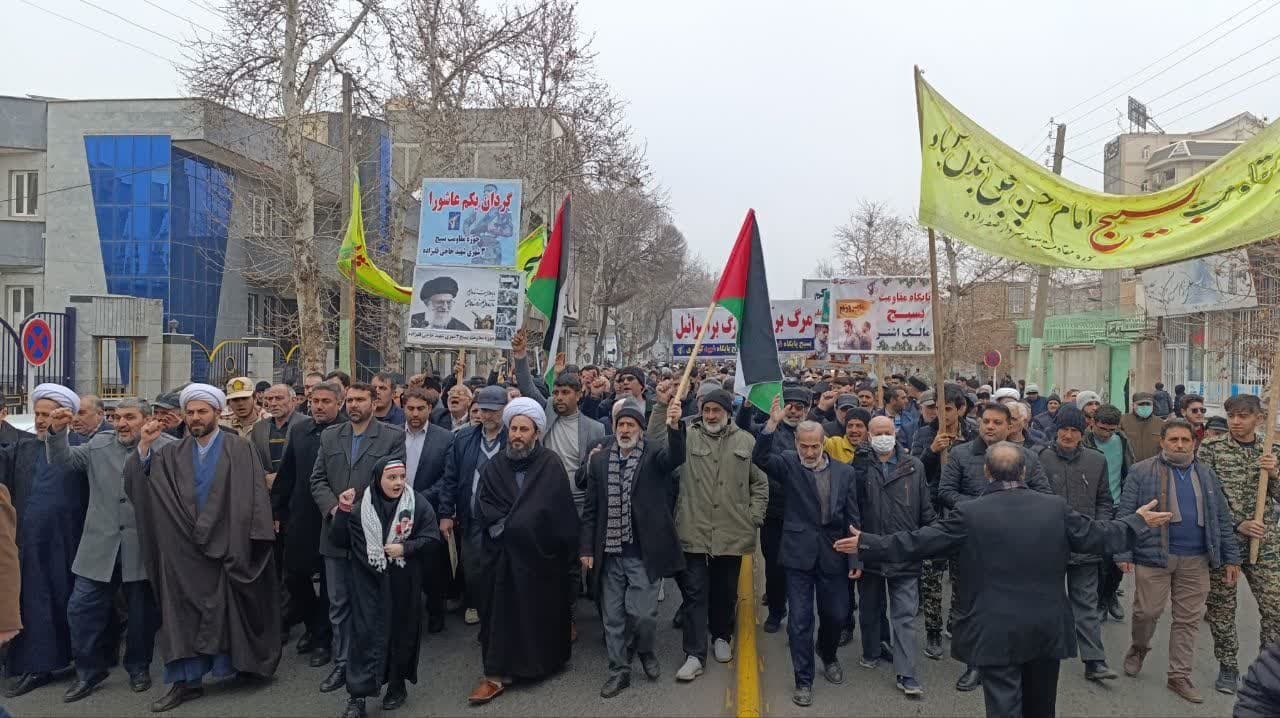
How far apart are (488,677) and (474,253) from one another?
4.89m

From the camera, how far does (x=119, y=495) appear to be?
595 centimetres

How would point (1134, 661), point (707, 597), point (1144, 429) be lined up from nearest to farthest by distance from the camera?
point (1134, 661)
point (707, 597)
point (1144, 429)

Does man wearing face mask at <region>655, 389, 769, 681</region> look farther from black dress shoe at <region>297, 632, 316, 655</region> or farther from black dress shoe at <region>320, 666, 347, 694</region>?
black dress shoe at <region>297, 632, 316, 655</region>

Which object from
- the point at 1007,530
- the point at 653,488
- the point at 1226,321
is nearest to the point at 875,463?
the point at 653,488

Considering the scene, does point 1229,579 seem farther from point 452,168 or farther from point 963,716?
point 452,168

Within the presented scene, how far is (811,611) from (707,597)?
0.78 meters

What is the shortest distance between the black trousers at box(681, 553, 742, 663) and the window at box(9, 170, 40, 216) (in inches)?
1052

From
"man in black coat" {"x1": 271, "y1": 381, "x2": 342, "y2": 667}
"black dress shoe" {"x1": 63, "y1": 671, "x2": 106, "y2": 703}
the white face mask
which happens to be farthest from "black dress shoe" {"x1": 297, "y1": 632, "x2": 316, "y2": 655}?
the white face mask

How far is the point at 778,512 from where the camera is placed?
7.16 m

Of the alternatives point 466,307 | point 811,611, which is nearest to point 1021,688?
point 811,611

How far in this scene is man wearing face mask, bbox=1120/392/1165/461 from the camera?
979 centimetres

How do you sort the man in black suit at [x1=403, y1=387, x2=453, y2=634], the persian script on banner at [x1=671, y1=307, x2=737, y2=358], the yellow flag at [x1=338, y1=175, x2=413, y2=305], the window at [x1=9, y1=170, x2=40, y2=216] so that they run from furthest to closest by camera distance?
the window at [x1=9, y1=170, x2=40, y2=216] < the persian script on banner at [x1=671, y1=307, x2=737, y2=358] < the yellow flag at [x1=338, y1=175, x2=413, y2=305] < the man in black suit at [x1=403, y1=387, x2=453, y2=634]

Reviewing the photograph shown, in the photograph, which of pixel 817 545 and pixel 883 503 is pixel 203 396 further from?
pixel 883 503

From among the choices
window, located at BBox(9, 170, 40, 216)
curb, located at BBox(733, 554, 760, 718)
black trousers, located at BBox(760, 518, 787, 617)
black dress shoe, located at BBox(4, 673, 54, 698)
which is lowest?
black dress shoe, located at BBox(4, 673, 54, 698)
